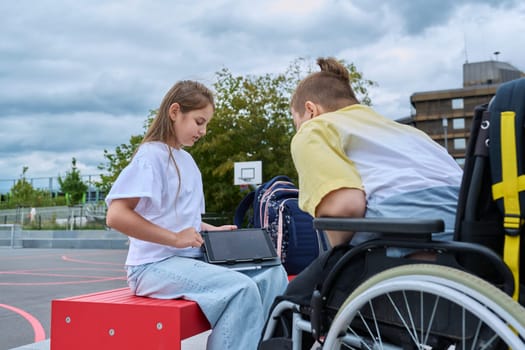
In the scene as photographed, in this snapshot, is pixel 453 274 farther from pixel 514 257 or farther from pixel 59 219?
pixel 59 219

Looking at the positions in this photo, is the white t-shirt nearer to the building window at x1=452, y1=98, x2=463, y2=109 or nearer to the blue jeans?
the blue jeans

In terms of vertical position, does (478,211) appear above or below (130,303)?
above

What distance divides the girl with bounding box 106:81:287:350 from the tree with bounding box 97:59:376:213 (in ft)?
63.0

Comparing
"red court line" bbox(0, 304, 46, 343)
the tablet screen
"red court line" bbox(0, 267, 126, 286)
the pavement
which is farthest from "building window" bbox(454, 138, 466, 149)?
the tablet screen

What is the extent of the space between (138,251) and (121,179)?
34 cm

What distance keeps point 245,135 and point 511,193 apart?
70.7 ft

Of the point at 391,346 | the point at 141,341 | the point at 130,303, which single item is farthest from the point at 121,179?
the point at 391,346

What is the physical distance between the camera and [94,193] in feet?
175

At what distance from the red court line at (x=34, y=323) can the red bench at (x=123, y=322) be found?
2.40 meters

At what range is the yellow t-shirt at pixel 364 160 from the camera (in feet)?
5.94

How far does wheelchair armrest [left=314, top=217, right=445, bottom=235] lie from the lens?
1487 millimetres

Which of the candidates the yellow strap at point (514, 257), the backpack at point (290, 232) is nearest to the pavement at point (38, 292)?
the backpack at point (290, 232)

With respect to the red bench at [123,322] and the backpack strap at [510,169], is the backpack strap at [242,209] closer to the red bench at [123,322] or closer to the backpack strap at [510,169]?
the red bench at [123,322]

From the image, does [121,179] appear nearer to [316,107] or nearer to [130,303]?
[130,303]
